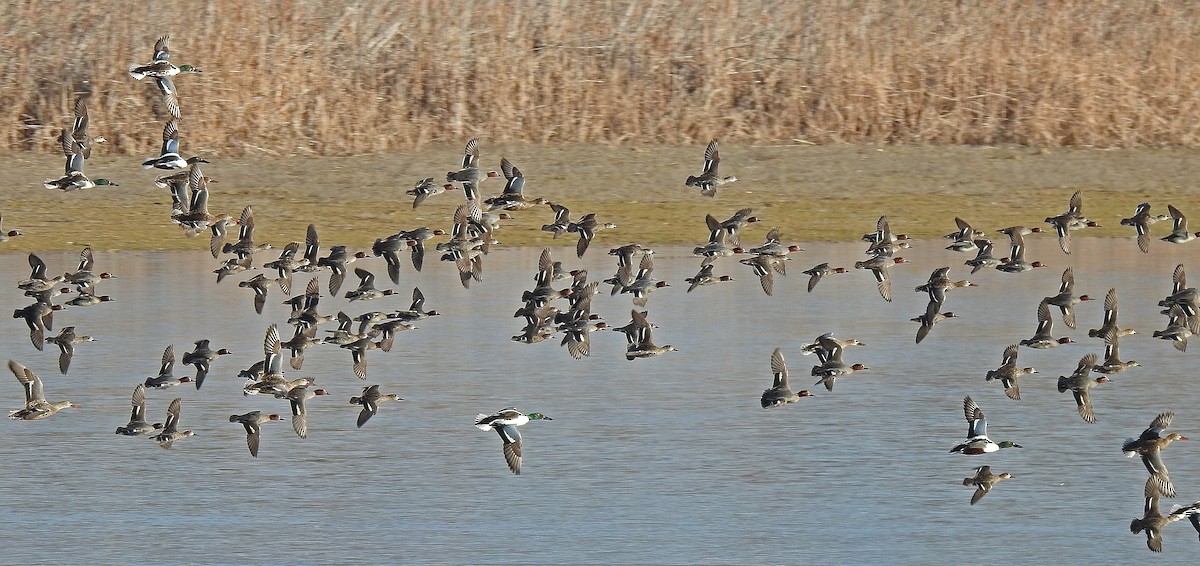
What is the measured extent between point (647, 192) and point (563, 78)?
4.16m

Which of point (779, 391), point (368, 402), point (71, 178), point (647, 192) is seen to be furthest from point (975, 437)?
point (647, 192)

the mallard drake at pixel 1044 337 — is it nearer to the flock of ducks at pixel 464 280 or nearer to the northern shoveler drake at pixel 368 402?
the flock of ducks at pixel 464 280

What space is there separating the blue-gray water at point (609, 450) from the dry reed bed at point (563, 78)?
10.0 meters

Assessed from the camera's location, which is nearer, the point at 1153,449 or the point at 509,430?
the point at 1153,449

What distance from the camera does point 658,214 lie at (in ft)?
95.8

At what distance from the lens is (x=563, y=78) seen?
111ft

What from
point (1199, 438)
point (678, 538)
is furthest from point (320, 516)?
point (1199, 438)

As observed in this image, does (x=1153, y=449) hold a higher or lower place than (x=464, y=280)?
lower

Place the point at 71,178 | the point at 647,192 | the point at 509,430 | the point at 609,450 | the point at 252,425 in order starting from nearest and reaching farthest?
the point at 509,430, the point at 252,425, the point at 609,450, the point at 71,178, the point at 647,192

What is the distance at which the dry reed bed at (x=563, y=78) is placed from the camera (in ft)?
108

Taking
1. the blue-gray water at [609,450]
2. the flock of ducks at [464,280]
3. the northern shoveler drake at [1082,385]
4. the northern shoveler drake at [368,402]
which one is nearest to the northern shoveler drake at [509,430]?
the flock of ducks at [464,280]

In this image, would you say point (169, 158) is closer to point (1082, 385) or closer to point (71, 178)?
point (71, 178)

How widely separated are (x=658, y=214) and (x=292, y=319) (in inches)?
445

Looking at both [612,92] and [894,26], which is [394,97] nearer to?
[612,92]
